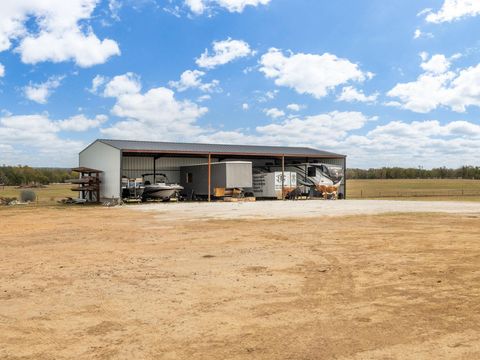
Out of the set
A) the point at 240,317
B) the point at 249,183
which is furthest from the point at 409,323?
the point at 249,183

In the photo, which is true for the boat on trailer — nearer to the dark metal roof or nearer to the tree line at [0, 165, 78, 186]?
the dark metal roof

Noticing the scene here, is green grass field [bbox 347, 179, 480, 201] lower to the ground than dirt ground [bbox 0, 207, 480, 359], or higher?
higher

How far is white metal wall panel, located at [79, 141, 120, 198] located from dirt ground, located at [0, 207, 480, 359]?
20174 millimetres

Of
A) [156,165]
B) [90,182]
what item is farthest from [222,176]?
[90,182]

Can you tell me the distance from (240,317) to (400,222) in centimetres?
1489

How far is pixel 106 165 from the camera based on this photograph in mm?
36250

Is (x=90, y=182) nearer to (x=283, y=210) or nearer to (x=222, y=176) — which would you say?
(x=222, y=176)

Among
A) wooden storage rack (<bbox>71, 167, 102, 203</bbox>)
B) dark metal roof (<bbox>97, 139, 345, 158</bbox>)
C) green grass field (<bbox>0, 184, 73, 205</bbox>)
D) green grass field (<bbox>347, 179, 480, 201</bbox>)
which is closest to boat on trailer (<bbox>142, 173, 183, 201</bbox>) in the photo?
dark metal roof (<bbox>97, 139, 345, 158</bbox>)

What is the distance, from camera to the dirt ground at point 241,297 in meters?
5.44

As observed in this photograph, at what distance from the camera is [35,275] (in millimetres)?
9344

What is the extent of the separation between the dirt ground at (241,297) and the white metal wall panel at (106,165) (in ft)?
66.2

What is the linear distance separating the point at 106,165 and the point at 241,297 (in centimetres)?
3069

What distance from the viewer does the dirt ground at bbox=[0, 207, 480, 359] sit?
17.9 ft

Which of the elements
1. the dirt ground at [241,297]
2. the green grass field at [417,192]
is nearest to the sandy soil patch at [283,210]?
the dirt ground at [241,297]
